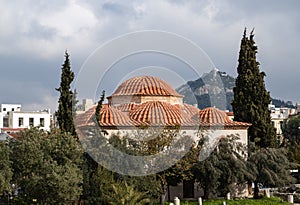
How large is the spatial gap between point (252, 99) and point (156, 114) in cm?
780

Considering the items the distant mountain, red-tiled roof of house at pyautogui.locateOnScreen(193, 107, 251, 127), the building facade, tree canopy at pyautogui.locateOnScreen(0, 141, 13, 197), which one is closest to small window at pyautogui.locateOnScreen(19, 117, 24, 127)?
the building facade

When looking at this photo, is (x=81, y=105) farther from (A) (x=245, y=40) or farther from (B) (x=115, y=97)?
(A) (x=245, y=40)

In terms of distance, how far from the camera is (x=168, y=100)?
3525 centimetres

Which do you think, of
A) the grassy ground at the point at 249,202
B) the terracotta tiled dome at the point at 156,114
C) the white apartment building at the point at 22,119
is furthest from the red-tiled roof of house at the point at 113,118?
the white apartment building at the point at 22,119

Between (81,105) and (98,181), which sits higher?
(81,105)

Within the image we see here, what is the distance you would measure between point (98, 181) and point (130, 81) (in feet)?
39.3

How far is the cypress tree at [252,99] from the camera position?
116ft

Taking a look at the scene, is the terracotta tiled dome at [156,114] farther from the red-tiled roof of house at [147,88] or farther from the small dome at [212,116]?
the red-tiled roof of house at [147,88]

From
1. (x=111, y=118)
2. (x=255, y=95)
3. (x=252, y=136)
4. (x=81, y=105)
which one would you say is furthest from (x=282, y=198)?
(x=81, y=105)

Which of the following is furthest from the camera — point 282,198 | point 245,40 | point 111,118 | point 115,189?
→ point 245,40

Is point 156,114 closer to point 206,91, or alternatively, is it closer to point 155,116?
point 155,116

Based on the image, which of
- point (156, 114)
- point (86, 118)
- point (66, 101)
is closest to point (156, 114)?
point (156, 114)

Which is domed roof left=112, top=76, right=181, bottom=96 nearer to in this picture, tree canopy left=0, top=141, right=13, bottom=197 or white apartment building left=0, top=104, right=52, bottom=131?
tree canopy left=0, top=141, right=13, bottom=197

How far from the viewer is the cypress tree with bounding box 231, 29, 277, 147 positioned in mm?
35469
